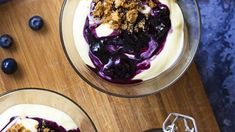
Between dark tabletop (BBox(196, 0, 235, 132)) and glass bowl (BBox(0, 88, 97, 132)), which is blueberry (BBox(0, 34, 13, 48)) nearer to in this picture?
glass bowl (BBox(0, 88, 97, 132))

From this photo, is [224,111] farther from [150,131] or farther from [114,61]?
[114,61]

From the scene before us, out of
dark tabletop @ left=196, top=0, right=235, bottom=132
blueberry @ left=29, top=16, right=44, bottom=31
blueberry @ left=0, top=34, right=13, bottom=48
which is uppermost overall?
blueberry @ left=29, top=16, right=44, bottom=31

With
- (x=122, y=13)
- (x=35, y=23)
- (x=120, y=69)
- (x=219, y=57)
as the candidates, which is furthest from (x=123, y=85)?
(x=219, y=57)

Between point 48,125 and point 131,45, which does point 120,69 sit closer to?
point 131,45

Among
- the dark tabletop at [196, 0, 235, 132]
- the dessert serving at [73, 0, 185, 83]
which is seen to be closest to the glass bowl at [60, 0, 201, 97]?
the dessert serving at [73, 0, 185, 83]

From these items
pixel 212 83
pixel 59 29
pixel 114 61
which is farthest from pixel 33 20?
pixel 212 83
